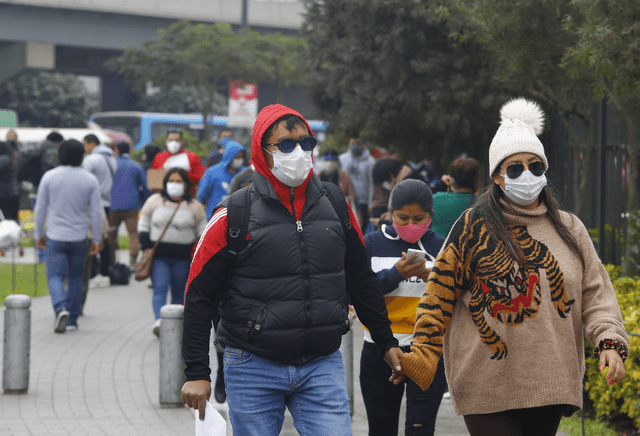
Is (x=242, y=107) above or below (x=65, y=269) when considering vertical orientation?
above

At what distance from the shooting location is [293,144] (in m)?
3.55

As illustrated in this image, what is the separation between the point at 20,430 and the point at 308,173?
11.6ft

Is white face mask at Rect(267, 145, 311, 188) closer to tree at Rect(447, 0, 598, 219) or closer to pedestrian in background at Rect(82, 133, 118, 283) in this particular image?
tree at Rect(447, 0, 598, 219)

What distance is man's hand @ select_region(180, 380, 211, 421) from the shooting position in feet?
11.1

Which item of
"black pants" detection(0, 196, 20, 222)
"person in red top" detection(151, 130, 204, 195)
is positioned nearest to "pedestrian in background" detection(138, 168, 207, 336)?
"person in red top" detection(151, 130, 204, 195)

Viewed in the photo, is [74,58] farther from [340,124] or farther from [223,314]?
[223,314]

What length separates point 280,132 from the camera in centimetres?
359

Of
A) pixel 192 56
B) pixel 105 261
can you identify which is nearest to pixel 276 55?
pixel 192 56

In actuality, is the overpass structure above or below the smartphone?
above

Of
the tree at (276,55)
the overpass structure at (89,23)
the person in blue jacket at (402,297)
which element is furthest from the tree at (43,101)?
the person in blue jacket at (402,297)

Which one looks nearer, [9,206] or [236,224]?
[236,224]

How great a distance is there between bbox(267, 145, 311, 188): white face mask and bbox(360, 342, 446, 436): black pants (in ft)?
4.23

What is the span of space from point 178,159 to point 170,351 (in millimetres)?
5219

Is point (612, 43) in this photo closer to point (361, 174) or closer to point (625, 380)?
point (625, 380)
